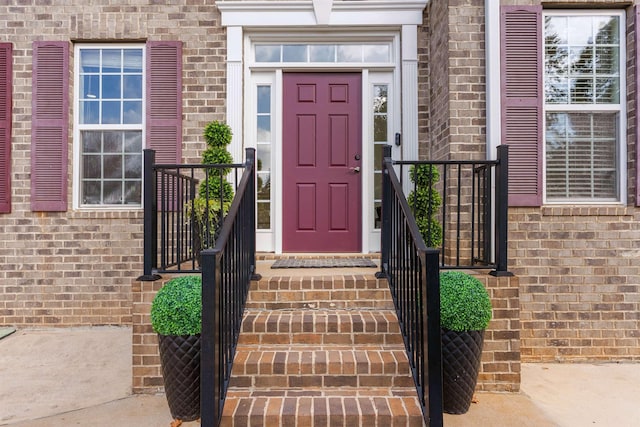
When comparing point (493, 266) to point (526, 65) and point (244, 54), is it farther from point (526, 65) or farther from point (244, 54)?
point (244, 54)

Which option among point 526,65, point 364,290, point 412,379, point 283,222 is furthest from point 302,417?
point 526,65

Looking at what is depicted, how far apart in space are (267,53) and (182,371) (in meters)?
3.33

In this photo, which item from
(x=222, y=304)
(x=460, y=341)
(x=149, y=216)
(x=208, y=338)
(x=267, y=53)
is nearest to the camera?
(x=208, y=338)

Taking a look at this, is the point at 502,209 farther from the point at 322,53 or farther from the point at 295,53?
the point at 295,53

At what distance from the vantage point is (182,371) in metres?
2.48

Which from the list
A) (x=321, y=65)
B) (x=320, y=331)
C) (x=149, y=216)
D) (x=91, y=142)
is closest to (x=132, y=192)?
(x=91, y=142)

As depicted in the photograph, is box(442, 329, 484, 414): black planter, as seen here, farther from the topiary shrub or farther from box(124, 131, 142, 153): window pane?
box(124, 131, 142, 153): window pane

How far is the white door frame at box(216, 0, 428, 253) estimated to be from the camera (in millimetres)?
4262

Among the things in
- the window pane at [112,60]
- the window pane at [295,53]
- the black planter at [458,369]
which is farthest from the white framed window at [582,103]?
the window pane at [112,60]

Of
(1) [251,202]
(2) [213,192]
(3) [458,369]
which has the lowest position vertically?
(3) [458,369]

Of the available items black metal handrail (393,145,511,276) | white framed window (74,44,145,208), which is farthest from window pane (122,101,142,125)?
black metal handrail (393,145,511,276)

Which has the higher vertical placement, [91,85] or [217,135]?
[91,85]

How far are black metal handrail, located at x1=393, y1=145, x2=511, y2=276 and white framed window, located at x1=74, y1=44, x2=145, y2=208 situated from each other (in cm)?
291

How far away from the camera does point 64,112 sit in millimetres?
4312
